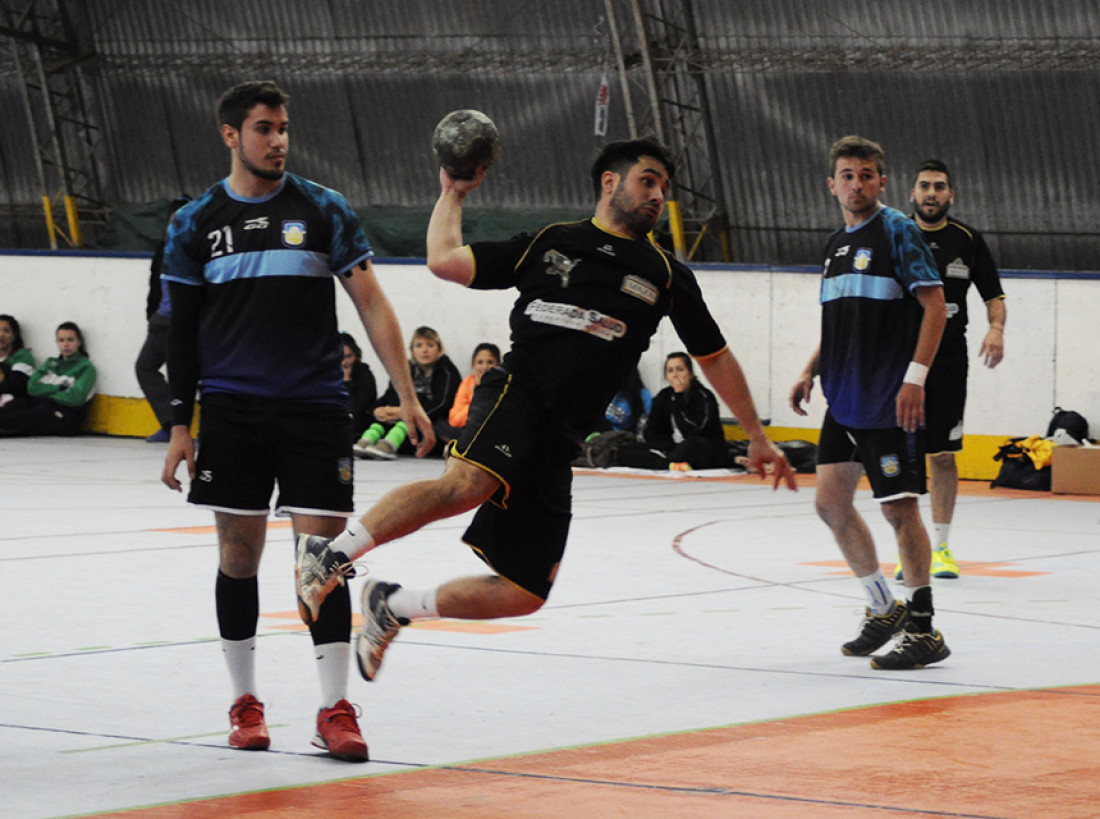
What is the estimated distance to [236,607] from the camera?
19.3 feet

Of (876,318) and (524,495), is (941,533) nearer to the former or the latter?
(876,318)

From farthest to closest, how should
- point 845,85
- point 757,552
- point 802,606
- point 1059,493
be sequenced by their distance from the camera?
point 845,85 < point 1059,493 < point 757,552 < point 802,606

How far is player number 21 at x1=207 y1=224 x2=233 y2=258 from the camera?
19.0 ft

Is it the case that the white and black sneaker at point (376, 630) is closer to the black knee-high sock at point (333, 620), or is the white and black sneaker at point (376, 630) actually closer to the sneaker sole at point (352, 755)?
the black knee-high sock at point (333, 620)

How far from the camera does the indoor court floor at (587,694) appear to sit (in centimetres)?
501

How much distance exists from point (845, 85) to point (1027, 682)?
1634 cm

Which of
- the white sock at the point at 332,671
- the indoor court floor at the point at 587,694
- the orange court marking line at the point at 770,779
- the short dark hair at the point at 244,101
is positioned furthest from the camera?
the short dark hair at the point at 244,101

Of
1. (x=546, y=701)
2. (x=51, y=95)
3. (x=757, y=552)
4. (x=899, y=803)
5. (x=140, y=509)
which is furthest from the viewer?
(x=51, y=95)

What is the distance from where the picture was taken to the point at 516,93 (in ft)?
80.5

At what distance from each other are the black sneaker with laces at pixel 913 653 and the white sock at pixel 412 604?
2.27 m

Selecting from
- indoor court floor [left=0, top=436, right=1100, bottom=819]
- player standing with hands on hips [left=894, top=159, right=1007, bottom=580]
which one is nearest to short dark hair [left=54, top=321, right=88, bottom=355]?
indoor court floor [left=0, top=436, right=1100, bottom=819]

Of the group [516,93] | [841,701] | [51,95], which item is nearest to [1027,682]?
[841,701]

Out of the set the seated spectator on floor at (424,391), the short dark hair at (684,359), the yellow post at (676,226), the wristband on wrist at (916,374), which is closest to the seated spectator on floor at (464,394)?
the seated spectator on floor at (424,391)

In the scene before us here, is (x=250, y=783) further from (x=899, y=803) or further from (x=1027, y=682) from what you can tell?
(x=1027, y=682)
